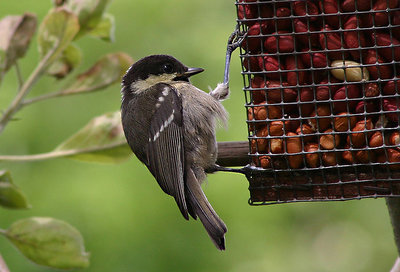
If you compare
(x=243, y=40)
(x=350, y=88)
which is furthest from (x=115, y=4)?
(x=350, y=88)

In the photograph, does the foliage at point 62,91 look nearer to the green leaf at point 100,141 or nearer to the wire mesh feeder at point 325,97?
the green leaf at point 100,141

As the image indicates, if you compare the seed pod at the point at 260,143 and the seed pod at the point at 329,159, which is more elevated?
the seed pod at the point at 260,143

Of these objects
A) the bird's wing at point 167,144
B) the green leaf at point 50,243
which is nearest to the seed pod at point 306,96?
the bird's wing at point 167,144

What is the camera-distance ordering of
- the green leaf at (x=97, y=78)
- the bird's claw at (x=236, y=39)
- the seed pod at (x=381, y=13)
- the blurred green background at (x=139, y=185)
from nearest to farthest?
the green leaf at (x=97, y=78), the seed pod at (x=381, y=13), the bird's claw at (x=236, y=39), the blurred green background at (x=139, y=185)

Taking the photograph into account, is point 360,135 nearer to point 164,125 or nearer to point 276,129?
point 276,129

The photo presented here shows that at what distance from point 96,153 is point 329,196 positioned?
1152mm

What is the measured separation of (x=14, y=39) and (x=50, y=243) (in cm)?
75

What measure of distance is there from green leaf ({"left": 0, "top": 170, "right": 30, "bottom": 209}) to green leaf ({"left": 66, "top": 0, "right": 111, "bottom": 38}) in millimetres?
649

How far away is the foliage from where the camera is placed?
2338 mm

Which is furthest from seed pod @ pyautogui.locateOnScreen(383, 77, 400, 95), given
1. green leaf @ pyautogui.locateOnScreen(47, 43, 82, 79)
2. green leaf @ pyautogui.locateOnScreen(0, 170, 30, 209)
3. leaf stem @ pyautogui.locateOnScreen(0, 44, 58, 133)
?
green leaf @ pyautogui.locateOnScreen(0, 170, 30, 209)

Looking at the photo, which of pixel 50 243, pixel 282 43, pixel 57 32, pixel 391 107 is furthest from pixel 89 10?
pixel 391 107

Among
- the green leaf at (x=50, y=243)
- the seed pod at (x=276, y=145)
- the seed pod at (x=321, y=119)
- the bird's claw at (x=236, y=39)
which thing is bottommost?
the green leaf at (x=50, y=243)

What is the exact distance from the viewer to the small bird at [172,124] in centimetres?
352

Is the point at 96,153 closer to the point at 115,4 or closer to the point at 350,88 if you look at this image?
the point at 350,88
